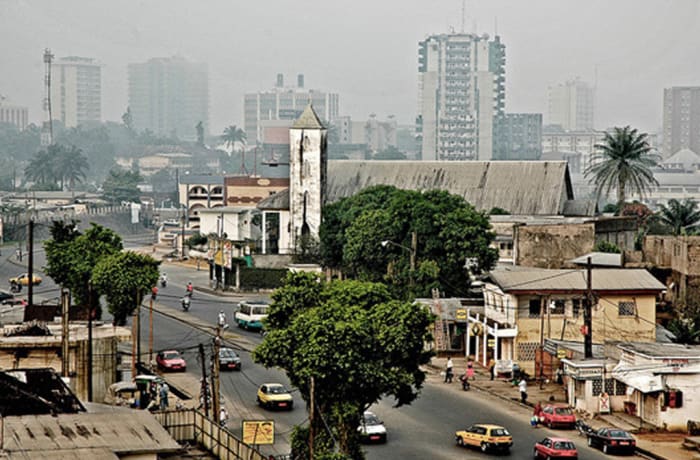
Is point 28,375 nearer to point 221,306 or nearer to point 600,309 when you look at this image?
point 600,309

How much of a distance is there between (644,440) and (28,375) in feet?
A: 62.2

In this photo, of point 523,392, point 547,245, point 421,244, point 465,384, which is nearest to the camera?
point 523,392

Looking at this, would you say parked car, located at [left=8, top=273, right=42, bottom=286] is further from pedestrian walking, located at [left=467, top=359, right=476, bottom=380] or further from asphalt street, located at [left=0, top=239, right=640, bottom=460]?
pedestrian walking, located at [left=467, top=359, right=476, bottom=380]

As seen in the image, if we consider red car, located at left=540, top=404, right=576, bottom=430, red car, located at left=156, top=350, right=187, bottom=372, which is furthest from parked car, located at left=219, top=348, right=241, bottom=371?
red car, located at left=540, top=404, right=576, bottom=430

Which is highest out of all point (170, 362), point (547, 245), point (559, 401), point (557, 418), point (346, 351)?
point (547, 245)

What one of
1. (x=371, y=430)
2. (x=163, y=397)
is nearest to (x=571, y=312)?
(x=371, y=430)

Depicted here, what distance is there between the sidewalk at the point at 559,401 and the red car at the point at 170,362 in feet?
31.7

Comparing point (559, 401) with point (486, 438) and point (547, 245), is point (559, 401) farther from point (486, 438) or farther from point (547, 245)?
point (547, 245)

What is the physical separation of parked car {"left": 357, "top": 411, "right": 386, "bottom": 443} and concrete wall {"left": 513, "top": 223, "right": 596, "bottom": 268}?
34.7 meters

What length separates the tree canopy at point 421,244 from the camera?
74.6 m

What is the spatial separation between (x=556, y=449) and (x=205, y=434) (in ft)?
35.3

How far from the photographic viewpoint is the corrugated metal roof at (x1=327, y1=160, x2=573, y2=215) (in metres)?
118

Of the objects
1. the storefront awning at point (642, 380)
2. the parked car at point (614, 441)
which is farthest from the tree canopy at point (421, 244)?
the parked car at point (614, 441)

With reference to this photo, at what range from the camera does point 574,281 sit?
2434 inches
